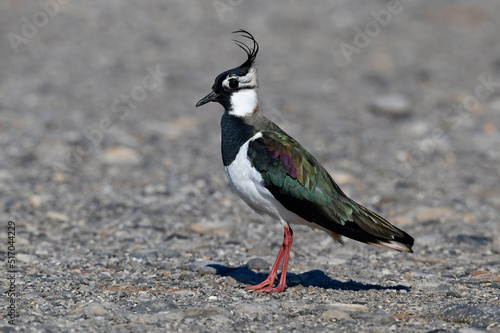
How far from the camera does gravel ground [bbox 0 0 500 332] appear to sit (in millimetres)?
6488

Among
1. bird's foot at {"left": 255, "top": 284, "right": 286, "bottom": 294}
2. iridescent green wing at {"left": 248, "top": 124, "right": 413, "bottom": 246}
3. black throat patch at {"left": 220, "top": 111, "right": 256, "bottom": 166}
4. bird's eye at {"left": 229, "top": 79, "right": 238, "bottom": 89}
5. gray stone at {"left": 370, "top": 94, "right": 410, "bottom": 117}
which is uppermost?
gray stone at {"left": 370, "top": 94, "right": 410, "bottom": 117}

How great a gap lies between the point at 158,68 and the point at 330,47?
437 cm

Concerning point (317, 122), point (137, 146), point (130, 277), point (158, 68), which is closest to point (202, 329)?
point (130, 277)

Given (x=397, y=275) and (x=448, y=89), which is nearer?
(x=397, y=275)

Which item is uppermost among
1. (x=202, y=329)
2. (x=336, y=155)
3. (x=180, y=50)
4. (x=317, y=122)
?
(x=180, y=50)

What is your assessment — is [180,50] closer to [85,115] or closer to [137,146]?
[85,115]

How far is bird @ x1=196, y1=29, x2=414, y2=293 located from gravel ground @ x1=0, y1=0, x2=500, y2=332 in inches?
22.1

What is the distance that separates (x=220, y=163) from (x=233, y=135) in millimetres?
5220

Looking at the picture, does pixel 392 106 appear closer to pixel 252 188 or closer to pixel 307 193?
pixel 307 193

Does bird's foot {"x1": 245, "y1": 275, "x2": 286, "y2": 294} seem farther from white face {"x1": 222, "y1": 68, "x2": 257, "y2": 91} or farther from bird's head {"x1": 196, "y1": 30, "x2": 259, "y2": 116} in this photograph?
white face {"x1": 222, "y1": 68, "x2": 257, "y2": 91}

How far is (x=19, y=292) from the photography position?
656cm

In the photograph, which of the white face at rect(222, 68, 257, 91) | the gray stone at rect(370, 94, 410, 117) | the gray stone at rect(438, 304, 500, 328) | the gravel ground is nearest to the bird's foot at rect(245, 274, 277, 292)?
the gravel ground

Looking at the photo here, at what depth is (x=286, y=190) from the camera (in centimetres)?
671

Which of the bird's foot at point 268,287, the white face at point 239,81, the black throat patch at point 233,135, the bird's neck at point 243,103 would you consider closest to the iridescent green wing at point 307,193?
the black throat patch at point 233,135
